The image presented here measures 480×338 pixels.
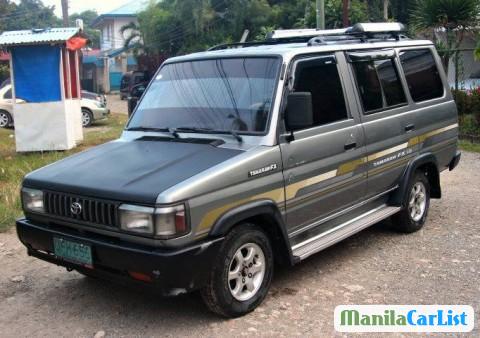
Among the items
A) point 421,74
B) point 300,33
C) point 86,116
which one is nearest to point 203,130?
point 300,33

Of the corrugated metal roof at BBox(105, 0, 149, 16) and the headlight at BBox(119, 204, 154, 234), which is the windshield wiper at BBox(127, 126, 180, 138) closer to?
the headlight at BBox(119, 204, 154, 234)

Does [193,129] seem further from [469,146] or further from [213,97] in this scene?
[469,146]

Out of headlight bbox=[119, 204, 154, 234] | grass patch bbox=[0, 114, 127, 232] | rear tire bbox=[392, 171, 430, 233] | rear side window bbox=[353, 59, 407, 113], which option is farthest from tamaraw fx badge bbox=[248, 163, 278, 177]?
grass patch bbox=[0, 114, 127, 232]

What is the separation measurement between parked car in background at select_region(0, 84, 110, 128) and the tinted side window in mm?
15358

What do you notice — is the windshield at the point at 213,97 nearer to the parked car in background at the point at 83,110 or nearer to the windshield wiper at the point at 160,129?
the windshield wiper at the point at 160,129

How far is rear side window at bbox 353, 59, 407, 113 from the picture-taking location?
532 centimetres

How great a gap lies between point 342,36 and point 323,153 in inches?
65.1

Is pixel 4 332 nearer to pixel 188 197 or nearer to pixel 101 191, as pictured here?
pixel 101 191

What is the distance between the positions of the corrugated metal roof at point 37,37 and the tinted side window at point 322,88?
26.4 feet

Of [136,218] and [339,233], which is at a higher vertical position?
[136,218]

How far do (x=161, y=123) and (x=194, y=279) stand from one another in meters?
1.71

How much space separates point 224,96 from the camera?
4.68 metres

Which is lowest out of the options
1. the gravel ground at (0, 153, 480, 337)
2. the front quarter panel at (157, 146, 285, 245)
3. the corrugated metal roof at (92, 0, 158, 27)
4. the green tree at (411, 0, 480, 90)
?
the gravel ground at (0, 153, 480, 337)

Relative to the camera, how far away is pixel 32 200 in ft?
14.2
